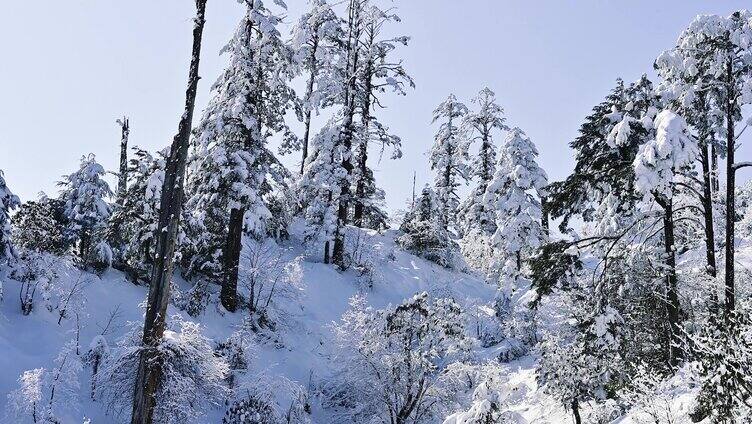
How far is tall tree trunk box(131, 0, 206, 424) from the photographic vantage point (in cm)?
963

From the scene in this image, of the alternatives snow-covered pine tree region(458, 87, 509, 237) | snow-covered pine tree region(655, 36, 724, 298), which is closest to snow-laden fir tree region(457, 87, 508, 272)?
→ snow-covered pine tree region(458, 87, 509, 237)

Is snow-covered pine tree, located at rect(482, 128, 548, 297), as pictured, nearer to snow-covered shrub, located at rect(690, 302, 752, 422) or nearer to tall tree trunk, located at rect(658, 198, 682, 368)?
tall tree trunk, located at rect(658, 198, 682, 368)

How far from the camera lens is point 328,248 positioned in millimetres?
25688

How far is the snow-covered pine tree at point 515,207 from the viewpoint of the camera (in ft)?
81.4

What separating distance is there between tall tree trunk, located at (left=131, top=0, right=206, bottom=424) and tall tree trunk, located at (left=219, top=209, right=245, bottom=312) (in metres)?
8.44

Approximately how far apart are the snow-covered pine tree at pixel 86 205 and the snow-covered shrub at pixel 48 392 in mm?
6847

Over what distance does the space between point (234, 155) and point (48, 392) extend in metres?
9.46

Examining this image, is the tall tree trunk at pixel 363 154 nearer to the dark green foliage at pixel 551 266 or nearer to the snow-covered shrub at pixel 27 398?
the dark green foliage at pixel 551 266

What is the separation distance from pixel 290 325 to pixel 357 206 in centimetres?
876

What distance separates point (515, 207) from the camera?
25297 mm

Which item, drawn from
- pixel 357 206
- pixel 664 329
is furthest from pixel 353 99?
pixel 664 329

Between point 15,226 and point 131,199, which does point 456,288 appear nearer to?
point 131,199

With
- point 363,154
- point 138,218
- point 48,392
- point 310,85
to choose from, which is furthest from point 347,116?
point 48,392

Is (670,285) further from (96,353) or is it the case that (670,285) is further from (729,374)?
(96,353)
